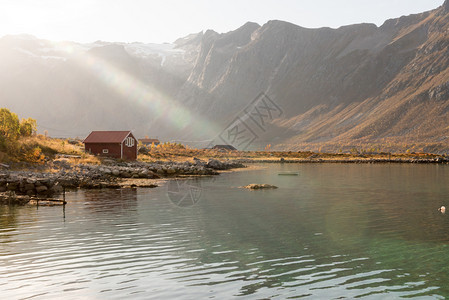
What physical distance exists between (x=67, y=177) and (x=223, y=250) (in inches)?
1238

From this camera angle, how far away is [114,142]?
72375 mm

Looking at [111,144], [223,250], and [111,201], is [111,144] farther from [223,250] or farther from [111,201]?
[223,250]

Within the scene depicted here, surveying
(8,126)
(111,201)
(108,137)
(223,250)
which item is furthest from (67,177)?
(223,250)

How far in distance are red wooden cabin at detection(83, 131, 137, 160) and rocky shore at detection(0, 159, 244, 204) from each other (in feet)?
17.2

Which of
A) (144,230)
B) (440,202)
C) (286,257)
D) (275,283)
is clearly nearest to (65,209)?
(144,230)

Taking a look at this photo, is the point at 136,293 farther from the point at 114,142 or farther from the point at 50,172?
the point at 114,142

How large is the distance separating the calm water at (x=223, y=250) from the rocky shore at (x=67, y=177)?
4.65m

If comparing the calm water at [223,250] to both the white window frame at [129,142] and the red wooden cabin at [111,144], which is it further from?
the white window frame at [129,142]

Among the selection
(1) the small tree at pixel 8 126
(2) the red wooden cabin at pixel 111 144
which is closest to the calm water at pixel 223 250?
(1) the small tree at pixel 8 126

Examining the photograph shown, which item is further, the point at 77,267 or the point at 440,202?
the point at 440,202

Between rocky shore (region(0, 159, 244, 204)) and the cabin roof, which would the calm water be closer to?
rocky shore (region(0, 159, 244, 204))

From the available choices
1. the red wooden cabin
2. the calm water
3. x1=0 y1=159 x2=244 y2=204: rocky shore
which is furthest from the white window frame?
the calm water

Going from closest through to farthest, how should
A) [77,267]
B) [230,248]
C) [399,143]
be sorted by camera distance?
1. [77,267]
2. [230,248]
3. [399,143]

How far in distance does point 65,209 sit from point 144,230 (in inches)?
394
